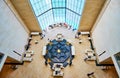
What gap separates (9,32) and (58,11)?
4.67 meters

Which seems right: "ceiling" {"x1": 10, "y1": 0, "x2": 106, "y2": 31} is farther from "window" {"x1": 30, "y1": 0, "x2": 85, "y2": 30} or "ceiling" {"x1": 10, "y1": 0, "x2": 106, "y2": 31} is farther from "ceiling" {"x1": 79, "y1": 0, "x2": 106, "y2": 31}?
"window" {"x1": 30, "y1": 0, "x2": 85, "y2": 30}

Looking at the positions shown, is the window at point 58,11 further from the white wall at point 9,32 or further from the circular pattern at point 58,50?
the circular pattern at point 58,50

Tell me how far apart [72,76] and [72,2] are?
4818mm

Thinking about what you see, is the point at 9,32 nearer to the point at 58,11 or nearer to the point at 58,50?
the point at 58,50

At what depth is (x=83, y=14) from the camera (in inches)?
262

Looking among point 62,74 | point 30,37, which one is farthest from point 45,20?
point 62,74

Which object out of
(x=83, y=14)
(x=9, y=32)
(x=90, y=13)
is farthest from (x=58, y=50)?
(x=9, y=32)

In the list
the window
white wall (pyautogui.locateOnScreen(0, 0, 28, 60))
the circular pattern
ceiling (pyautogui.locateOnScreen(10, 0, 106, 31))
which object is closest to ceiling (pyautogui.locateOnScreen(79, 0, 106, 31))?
ceiling (pyautogui.locateOnScreen(10, 0, 106, 31))

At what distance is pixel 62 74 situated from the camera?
609 cm

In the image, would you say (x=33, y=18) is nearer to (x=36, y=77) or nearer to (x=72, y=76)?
(x=36, y=77)

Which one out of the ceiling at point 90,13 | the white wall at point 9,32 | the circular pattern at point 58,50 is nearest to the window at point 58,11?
the ceiling at point 90,13

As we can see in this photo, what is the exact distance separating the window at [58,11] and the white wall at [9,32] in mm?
1619

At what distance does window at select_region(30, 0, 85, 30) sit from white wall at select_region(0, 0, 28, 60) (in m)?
1.62

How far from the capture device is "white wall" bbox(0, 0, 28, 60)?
475 centimetres
